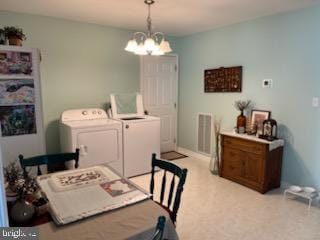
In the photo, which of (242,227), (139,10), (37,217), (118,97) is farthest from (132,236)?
(118,97)

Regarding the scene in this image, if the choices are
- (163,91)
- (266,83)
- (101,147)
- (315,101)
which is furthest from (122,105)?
(315,101)

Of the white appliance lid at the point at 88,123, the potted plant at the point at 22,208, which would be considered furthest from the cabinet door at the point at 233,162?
the potted plant at the point at 22,208

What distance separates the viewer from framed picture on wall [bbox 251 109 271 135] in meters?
3.36

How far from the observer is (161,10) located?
312 cm

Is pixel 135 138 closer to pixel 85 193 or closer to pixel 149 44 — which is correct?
pixel 149 44

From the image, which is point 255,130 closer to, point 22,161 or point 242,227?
point 242,227

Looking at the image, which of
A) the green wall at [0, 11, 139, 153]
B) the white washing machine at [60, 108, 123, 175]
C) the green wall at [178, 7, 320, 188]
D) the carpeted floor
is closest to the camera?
the green wall at [178, 7, 320, 188]

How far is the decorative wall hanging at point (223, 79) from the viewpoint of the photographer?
12.3 feet

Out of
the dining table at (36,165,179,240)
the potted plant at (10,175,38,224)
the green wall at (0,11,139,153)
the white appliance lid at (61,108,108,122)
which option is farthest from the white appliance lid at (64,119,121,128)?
the dining table at (36,165,179,240)

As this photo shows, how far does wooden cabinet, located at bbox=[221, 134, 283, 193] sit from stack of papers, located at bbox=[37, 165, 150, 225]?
2.10m

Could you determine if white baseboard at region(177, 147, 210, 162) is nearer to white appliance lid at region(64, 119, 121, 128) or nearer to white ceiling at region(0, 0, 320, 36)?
white appliance lid at region(64, 119, 121, 128)

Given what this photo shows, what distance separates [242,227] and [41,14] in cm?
368

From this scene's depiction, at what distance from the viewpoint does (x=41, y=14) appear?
132 inches

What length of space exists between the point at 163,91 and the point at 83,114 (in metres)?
1.73
